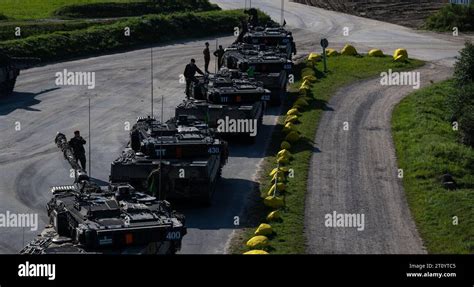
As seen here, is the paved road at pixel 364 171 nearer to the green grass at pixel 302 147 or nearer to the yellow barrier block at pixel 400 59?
the green grass at pixel 302 147

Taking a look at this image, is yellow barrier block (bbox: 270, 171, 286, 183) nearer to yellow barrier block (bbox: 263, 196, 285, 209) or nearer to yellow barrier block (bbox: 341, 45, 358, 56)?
yellow barrier block (bbox: 263, 196, 285, 209)

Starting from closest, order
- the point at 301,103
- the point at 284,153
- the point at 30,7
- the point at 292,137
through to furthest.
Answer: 1. the point at 284,153
2. the point at 292,137
3. the point at 301,103
4. the point at 30,7

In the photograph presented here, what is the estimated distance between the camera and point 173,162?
32.7 meters

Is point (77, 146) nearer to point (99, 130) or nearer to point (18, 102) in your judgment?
point (99, 130)

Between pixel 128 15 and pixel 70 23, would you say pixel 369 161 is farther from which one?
pixel 128 15

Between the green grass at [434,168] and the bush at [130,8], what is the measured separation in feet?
110

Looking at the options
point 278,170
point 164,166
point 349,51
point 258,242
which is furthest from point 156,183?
point 349,51

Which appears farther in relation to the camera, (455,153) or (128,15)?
(128,15)

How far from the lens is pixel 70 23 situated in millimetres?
72500

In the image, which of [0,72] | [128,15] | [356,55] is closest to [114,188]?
[0,72]

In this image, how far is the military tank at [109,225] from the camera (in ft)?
76.2

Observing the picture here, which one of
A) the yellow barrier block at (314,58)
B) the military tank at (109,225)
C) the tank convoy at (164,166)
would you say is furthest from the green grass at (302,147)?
the military tank at (109,225)

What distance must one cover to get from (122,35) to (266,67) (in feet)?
70.4
